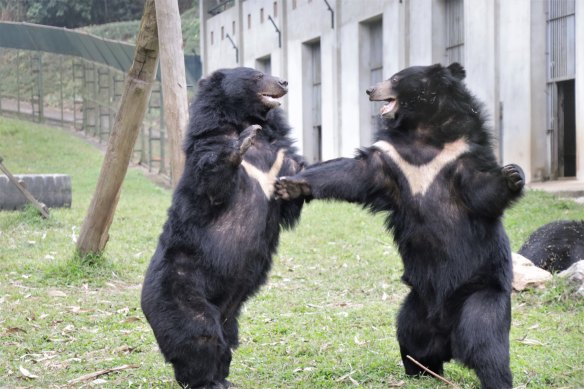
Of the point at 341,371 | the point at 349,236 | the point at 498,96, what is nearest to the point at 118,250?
the point at 349,236

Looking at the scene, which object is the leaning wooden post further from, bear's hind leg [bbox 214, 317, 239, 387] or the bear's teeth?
bear's hind leg [bbox 214, 317, 239, 387]

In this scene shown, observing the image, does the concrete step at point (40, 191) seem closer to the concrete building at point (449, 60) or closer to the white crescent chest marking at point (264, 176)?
the concrete building at point (449, 60)

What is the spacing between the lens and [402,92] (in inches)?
195

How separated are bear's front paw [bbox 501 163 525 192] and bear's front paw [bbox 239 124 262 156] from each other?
1.29 meters

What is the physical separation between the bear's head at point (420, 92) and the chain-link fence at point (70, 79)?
50.8 feet

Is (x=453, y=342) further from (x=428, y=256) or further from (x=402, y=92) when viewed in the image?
(x=402, y=92)

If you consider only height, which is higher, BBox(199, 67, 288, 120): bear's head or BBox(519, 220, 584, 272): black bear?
BBox(199, 67, 288, 120): bear's head

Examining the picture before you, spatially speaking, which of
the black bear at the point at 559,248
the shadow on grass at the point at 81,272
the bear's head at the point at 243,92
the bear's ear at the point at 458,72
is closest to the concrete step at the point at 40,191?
the shadow on grass at the point at 81,272

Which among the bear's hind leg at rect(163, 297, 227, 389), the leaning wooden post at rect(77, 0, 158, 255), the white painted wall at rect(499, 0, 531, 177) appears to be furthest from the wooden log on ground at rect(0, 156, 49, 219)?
the white painted wall at rect(499, 0, 531, 177)

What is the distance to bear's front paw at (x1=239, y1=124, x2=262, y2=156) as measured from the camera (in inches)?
183

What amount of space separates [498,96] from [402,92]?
1135cm

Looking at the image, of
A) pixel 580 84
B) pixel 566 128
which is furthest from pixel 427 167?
pixel 566 128

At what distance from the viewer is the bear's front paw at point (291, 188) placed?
Result: 478 cm

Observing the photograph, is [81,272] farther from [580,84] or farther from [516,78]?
[516,78]
